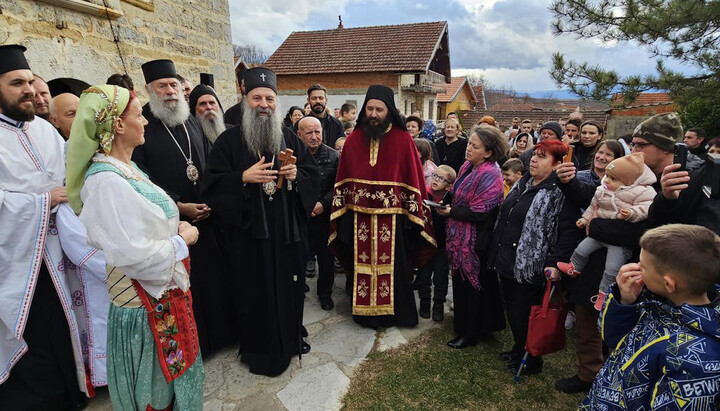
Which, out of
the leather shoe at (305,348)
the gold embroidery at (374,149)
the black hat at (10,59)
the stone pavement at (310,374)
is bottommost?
the stone pavement at (310,374)

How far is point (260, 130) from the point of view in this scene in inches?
123

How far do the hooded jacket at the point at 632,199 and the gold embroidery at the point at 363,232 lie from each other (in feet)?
6.61

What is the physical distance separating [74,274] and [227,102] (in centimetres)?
440

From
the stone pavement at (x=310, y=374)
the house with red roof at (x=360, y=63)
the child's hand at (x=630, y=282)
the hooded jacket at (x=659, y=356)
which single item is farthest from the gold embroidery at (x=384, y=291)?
the house with red roof at (x=360, y=63)

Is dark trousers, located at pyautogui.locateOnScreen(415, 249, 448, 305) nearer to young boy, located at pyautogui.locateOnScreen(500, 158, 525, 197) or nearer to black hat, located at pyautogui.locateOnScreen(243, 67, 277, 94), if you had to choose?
young boy, located at pyautogui.locateOnScreen(500, 158, 525, 197)

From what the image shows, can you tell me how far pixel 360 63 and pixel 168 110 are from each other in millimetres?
19721

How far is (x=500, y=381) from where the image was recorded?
3193mm

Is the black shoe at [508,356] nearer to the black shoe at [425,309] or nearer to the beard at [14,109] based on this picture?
the black shoe at [425,309]

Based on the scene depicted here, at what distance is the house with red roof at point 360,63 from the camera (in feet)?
70.3

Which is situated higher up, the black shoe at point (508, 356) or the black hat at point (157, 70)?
the black hat at point (157, 70)

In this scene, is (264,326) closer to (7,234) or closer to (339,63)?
(7,234)

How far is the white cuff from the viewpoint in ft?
6.59

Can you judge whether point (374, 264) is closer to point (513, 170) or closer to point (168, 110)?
point (513, 170)

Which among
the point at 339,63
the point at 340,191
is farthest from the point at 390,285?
the point at 339,63
